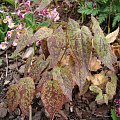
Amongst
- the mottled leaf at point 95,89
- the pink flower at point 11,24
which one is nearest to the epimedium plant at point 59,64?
the mottled leaf at point 95,89

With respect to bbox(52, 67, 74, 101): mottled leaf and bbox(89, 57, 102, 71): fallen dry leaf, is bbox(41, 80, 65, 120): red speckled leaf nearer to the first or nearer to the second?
bbox(52, 67, 74, 101): mottled leaf

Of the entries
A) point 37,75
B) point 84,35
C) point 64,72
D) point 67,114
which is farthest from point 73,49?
point 67,114

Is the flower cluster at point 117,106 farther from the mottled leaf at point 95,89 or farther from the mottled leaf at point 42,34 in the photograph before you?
the mottled leaf at point 42,34

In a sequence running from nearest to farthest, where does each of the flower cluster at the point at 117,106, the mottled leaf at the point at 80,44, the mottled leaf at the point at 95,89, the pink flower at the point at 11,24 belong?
the mottled leaf at the point at 80,44, the flower cluster at the point at 117,106, the mottled leaf at the point at 95,89, the pink flower at the point at 11,24

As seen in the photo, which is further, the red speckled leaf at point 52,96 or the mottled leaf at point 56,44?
the red speckled leaf at point 52,96

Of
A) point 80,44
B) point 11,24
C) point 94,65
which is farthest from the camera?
point 11,24

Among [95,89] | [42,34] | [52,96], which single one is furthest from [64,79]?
[95,89]

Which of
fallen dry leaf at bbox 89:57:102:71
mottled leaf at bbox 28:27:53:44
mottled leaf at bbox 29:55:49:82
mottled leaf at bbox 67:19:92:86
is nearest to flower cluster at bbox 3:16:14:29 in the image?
fallen dry leaf at bbox 89:57:102:71

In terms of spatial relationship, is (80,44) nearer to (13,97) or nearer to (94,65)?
(13,97)
